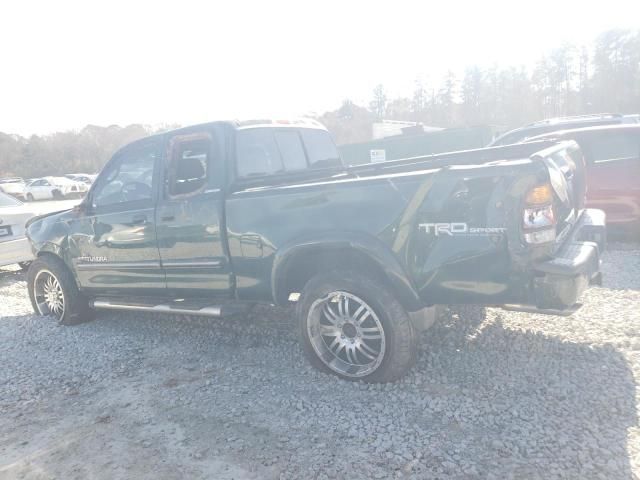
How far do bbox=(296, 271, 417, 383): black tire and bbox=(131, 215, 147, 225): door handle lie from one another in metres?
1.80

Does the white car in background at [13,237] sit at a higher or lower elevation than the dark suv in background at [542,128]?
lower

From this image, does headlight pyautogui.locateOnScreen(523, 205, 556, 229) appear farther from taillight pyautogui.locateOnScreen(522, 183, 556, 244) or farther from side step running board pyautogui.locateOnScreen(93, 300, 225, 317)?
side step running board pyautogui.locateOnScreen(93, 300, 225, 317)

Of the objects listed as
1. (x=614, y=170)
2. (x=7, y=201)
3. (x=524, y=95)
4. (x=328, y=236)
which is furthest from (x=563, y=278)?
(x=524, y=95)

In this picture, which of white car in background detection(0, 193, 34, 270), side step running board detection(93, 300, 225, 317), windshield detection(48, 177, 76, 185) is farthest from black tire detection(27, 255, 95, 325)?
windshield detection(48, 177, 76, 185)

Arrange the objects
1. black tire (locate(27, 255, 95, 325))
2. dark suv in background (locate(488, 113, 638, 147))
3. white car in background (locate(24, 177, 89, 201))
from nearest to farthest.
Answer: black tire (locate(27, 255, 95, 325)) < dark suv in background (locate(488, 113, 638, 147)) < white car in background (locate(24, 177, 89, 201))

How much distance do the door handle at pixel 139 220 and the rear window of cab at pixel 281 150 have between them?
1.04 meters

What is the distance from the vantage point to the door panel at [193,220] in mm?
3910

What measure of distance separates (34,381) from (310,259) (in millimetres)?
2408

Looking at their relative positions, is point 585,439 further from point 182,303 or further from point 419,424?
point 182,303

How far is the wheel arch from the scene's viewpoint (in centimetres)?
312

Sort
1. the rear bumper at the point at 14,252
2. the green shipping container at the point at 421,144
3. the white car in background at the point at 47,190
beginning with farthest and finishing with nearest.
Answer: the white car in background at the point at 47,190, the green shipping container at the point at 421,144, the rear bumper at the point at 14,252

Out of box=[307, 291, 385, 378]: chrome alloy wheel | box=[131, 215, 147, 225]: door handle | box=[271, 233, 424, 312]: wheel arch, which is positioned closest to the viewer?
box=[271, 233, 424, 312]: wheel arch

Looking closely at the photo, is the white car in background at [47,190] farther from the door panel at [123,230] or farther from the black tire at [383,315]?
the black tire at [383,315]

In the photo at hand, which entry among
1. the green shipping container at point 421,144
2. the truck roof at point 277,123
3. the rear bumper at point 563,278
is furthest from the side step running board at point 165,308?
the green shipping container at point 421,144
